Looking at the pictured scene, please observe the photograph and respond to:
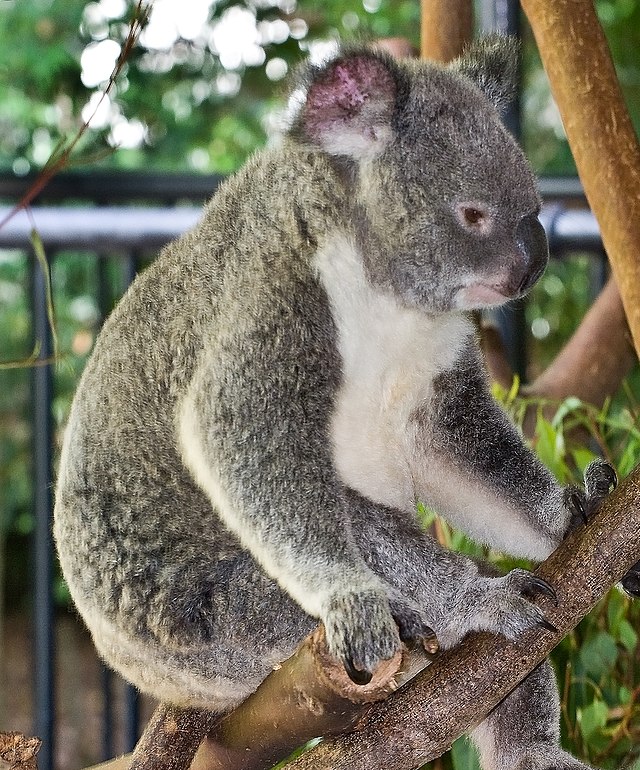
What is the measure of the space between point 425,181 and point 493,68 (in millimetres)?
369

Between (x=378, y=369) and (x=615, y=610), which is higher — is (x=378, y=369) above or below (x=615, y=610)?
above

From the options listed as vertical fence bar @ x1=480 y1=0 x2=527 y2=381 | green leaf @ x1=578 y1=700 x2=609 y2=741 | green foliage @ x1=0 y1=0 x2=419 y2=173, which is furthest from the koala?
green foliage @ x1=0 y1=0 x2=419 y2=173

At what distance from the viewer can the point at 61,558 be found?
1.85m

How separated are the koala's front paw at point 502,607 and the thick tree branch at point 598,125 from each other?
51cm

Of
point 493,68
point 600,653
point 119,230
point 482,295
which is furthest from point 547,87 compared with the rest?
point 482,295

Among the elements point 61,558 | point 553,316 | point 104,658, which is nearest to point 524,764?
point 104,658

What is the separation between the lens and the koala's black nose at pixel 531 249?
161cm

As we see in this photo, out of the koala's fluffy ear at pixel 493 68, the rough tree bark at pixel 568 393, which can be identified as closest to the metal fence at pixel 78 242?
the rough tree bark at pixel 568 393

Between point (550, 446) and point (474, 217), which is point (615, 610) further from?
point (474, 217)

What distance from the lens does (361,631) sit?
141cm

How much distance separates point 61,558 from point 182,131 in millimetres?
3537

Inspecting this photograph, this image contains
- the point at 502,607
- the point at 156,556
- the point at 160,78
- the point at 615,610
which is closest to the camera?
the point at 502,607

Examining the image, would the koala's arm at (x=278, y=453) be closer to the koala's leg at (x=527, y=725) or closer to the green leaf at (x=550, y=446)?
the koala's leg at (x=527, y=725)

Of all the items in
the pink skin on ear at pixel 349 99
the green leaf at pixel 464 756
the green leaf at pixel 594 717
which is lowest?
the green leaf at pixel 464 756
